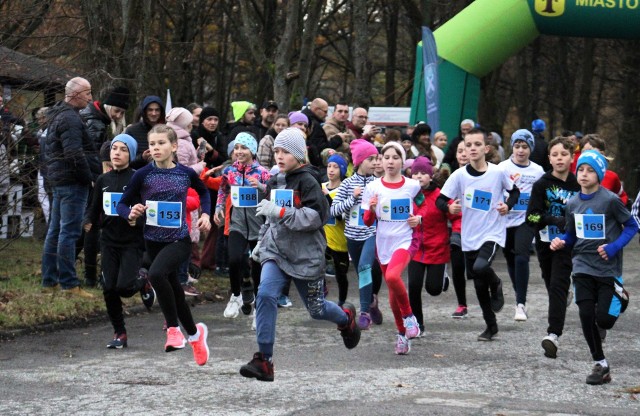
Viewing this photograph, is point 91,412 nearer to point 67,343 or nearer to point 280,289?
point 280,289

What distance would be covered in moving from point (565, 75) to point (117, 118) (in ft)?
98.9

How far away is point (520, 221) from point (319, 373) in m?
3.80

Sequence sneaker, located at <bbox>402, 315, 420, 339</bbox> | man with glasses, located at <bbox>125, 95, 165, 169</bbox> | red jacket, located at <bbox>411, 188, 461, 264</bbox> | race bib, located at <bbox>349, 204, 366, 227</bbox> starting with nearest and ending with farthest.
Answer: sneaker, located at <bbox>402, 315, 420, 339</bbox> → red jacket, located at <bbox>411, 188, 461, 264</bbox> → race bib, located at <bbox>349, 204, 366, 227</bbox> → man with glasses, located at <bbox>125, 95, 165, 169</bbox>

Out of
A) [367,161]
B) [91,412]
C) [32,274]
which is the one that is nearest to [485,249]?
[367,161]

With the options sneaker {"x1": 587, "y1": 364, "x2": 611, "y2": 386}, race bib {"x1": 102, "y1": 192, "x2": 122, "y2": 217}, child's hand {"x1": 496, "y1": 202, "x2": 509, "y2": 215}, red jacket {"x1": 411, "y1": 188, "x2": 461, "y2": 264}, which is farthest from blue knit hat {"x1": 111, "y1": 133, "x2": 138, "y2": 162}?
sneaker {"x1": 587, "y1": 364, "x2": 611, "y2": 386}

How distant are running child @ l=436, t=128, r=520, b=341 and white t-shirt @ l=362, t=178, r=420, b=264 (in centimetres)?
59

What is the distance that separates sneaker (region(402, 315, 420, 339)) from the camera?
9.70 meters

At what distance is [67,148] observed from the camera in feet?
37.4

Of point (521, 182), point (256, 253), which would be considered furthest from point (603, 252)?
point (521, 182)

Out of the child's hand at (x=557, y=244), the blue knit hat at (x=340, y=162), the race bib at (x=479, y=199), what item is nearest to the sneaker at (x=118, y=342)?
the race bib at (x=479, y=199)

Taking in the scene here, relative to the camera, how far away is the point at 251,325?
11.4 m

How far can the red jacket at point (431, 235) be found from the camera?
10766 millimetres

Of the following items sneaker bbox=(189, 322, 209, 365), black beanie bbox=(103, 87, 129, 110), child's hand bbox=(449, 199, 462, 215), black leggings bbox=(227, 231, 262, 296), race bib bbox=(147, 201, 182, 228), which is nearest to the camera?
sneaker bbox=(189, 322, 209, 365)

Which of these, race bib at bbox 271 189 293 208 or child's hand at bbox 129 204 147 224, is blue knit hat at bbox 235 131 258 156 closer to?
child's hand at bbox 129 204 147 224
